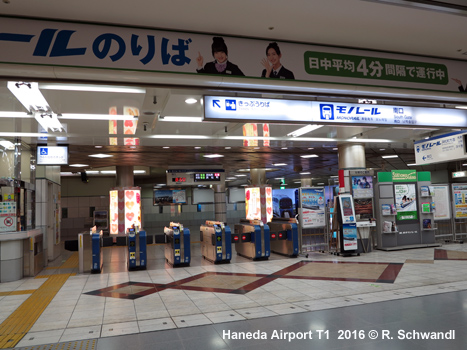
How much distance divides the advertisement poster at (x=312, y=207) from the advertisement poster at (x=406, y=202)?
2.23 meters

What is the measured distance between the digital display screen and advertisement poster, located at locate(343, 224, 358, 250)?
621 centimetres

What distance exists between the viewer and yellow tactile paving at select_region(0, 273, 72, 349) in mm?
4168

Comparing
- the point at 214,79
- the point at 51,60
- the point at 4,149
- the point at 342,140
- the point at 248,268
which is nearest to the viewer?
the point at 51,60

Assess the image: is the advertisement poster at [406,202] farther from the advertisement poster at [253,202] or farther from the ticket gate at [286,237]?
the advertisement poster at [253,202]

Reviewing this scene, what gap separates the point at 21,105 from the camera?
218 inches

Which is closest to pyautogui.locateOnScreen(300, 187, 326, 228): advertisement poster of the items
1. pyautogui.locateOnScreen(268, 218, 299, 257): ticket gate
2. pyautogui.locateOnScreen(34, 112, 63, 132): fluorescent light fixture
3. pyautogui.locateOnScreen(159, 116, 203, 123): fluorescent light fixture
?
pyautogui.locateOnScreen(268, 218, 299, 257): ticket gate

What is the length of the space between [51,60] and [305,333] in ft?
11.8

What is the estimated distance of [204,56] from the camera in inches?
126

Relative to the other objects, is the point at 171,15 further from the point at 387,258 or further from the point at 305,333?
the point at 387,258

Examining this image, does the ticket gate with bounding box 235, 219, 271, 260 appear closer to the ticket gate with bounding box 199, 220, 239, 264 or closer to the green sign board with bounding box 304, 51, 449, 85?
the ticket gate with bounding box 199, 220, 239, 264

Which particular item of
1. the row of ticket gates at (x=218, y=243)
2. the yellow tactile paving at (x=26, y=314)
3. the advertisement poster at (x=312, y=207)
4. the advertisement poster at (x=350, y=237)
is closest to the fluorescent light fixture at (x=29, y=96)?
the yellow tactile paving at (x=26, y=314)

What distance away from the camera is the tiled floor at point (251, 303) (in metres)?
3.98

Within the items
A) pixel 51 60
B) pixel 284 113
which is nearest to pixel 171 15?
pixel 51 60

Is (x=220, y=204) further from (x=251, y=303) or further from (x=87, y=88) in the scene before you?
(x=87, y=88)
